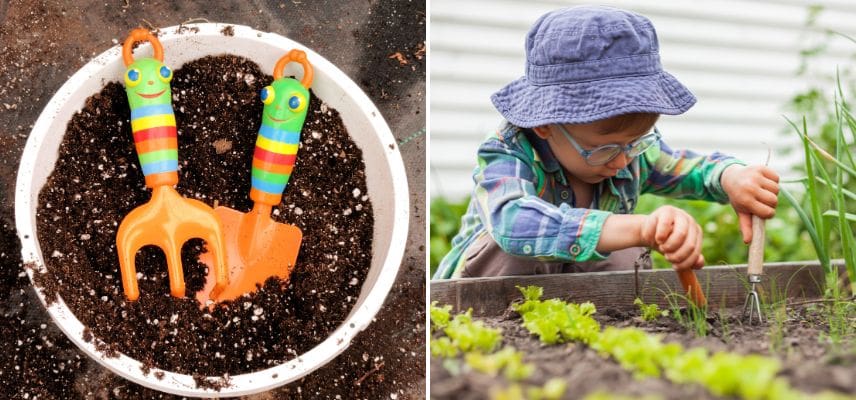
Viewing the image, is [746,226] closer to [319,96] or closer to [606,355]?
[606,355]

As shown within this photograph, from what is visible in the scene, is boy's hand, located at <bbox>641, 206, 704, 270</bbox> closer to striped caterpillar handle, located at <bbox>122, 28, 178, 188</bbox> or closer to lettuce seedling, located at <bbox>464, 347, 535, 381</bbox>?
lettuce seedling, located at <bbox>464, 347, 535, 381</bbox>

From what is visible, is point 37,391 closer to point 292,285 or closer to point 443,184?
point 292,285

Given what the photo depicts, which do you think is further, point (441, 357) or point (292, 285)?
point (292, 285)

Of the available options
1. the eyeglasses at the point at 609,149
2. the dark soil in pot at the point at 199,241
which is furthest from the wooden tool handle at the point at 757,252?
the dark soil in pot at the point at 199,241

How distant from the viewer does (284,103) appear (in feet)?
4.06

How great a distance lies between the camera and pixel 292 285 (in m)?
1.33

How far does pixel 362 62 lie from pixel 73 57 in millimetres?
617

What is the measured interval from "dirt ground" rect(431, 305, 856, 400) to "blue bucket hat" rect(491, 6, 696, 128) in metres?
0.30

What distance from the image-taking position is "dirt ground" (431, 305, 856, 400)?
54 centimetres

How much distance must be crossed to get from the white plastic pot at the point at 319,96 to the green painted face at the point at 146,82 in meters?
0.06

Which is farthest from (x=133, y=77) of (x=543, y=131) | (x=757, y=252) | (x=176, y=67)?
(x=757, y=252)

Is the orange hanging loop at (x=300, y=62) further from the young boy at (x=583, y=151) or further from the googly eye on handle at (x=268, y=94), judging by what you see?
the young boy at (x=583, y=151)

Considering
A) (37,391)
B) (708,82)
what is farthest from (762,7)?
(37,391)

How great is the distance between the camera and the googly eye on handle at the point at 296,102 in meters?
1.23
